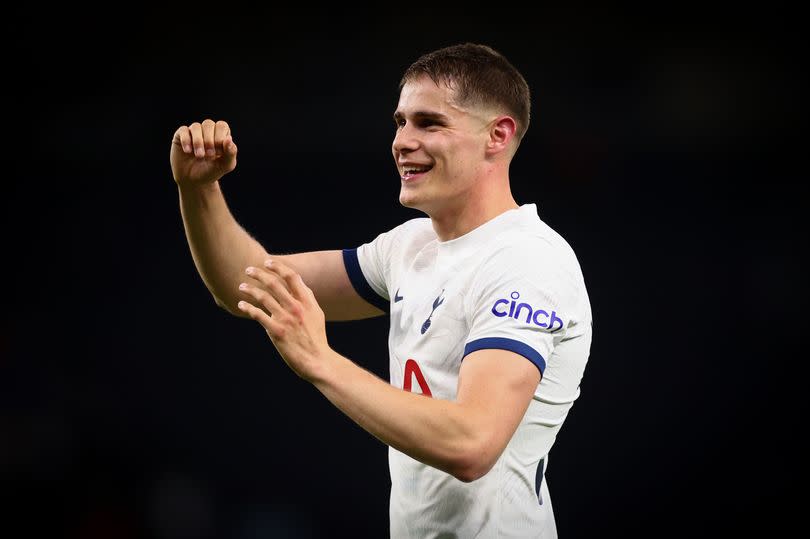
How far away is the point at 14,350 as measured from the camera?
15.0 feet

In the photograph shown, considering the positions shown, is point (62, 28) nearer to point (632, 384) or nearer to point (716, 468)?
point (632, 384)

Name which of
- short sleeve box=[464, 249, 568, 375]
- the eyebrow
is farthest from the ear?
short sleeve box=[464, 249, 568, 375]

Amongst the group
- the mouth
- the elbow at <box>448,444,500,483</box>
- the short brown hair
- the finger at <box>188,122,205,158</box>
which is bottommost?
the elbow at <box>448,444,500,483</box>

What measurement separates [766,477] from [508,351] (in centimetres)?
307

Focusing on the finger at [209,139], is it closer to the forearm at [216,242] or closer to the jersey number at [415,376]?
the forearm at [216,242]

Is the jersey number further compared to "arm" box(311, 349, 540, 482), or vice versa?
the jersey number

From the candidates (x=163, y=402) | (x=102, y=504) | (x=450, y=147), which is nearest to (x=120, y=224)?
(x=163, y=402)

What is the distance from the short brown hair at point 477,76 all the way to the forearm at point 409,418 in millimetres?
757

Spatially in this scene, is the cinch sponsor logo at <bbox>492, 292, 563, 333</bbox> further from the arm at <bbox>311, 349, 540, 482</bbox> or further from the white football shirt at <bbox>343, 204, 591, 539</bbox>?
the arm at <bbox>311, 349, 540, 482</bbox>

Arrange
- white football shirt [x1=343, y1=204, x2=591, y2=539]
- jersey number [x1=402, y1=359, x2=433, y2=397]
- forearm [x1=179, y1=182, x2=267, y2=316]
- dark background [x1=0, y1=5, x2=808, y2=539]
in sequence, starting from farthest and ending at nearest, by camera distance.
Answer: dark background [x1=0, y1=5, x2=808, y2=539] → forearm [x1=179, y1=182, x2=267, y2=316] → jersey number [x1=402, y1=359, x2=433, y2=397] → white football shirt [x1=343, y1=204, x2=591, y2=539]

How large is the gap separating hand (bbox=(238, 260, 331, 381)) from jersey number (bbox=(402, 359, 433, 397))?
414 millimetres

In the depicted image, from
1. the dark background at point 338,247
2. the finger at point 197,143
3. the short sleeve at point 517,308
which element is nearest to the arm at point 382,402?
the short sleeve at point 517,308

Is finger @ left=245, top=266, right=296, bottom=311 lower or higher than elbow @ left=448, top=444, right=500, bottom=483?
higher

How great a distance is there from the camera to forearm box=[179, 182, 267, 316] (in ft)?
7.55
